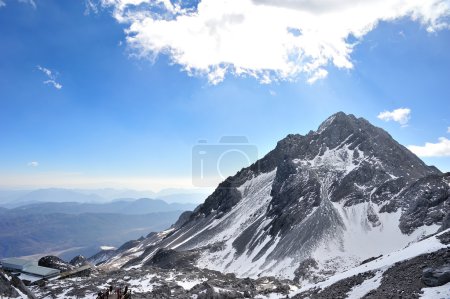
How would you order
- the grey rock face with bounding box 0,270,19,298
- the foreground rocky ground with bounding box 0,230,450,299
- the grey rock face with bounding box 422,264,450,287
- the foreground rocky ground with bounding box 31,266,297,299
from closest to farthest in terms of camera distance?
the grey rock face with bounding box 422,264,450,287, the foreground rocky ground with bounding box 0,230,450,299, the grey rock face with bounding box 0,270,19,298, the foreground rocky ground with bounding box 31,266,297,299

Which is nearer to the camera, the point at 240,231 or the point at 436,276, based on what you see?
the point at 436,276

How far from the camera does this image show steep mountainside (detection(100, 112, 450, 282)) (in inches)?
4584

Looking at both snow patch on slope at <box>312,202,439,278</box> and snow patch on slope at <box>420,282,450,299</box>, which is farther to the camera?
snow patch on slope at <box>312,202,439,278</box>

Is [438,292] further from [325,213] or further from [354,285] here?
[325,213]

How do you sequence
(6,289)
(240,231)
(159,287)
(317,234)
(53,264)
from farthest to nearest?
(240,231) → (317,234) → (53,264) → (159,287) → (6,289)

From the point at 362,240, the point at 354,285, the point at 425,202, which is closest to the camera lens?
the point at 354,285

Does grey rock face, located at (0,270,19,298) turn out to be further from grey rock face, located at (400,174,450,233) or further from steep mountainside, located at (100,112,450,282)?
grey rock face, located at (400,174,450,233)

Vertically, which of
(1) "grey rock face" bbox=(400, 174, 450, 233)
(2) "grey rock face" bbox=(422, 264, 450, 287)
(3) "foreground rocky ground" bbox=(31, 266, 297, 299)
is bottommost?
(3) "foreground rocky ground" bbox=(31, 266, 297, 299)

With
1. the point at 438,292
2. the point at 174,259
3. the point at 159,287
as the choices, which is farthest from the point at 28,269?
the point at 438,292

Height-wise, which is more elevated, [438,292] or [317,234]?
[438,292]

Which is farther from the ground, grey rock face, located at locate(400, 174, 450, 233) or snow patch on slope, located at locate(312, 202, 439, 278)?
grey rock face, located at locate(400, 174, 450, 233)

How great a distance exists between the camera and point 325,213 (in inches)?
5507

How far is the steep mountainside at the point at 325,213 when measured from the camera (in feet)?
382

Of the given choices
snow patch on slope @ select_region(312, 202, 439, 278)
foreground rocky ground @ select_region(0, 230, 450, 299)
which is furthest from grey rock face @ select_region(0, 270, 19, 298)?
snow patch on slope @ select_region(312, 202, 439, 278)
